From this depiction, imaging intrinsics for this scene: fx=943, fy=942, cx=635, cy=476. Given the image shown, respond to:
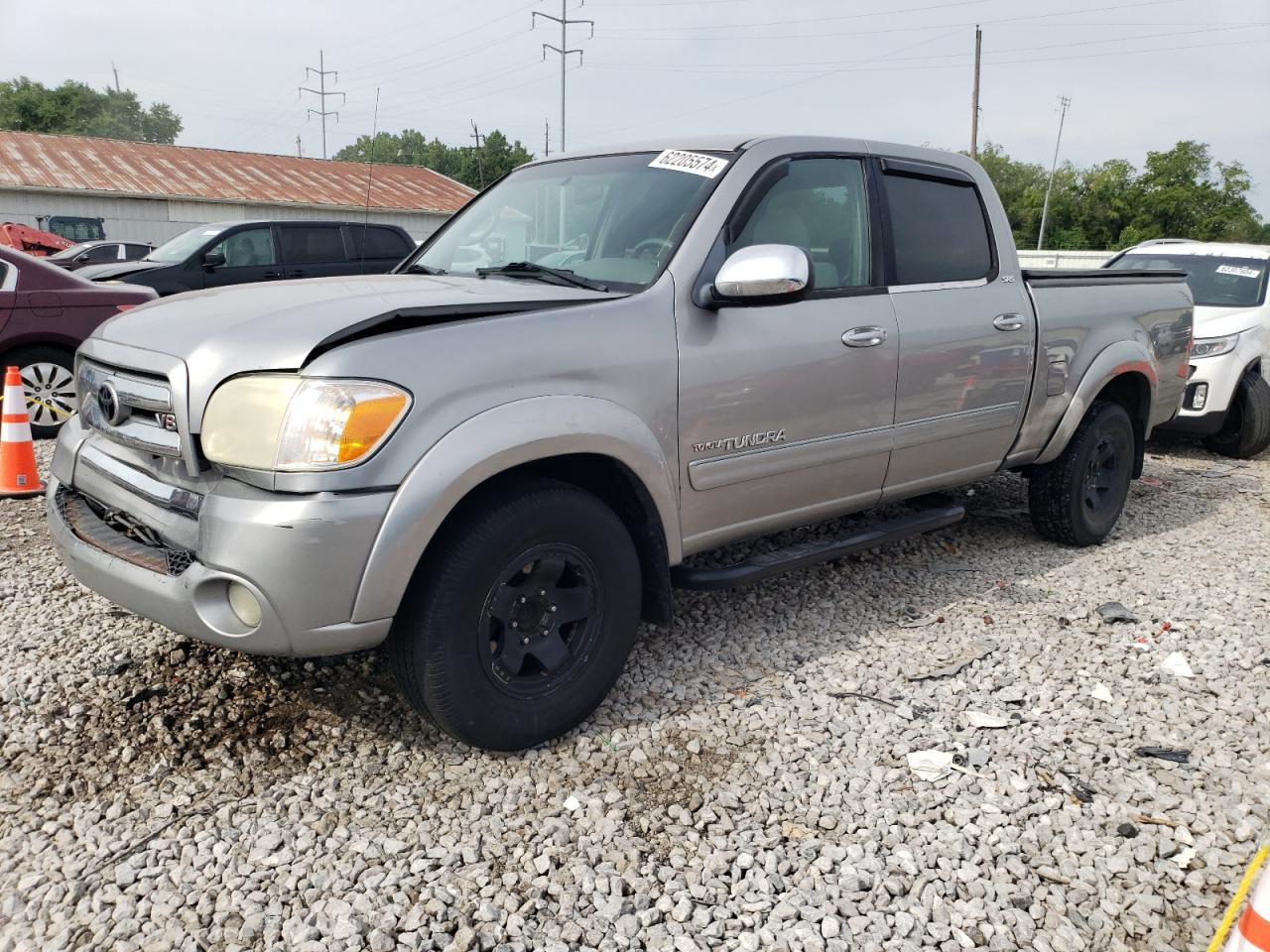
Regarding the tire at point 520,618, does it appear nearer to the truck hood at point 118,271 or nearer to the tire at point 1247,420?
the tire at point 1247,420

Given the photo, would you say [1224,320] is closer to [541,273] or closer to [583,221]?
[583,221]

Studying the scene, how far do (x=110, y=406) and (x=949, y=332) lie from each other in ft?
10.3

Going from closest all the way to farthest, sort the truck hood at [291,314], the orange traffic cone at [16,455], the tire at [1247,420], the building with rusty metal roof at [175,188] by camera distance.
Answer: the truck hood at [291,314], the orange traffic cone at [16,455], the tire at [1247,420], the building with rusty metal roof at [175,188]

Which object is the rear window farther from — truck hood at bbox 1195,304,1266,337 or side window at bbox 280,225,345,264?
truck hood at bbox 1195,304,1266,337

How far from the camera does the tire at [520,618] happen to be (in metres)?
2.61

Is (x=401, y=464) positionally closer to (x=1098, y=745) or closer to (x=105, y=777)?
(x=105, y=777)

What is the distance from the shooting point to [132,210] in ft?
90.3

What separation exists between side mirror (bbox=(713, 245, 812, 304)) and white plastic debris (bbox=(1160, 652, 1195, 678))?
2.12 metres

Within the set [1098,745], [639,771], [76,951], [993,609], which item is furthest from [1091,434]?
[76,951]

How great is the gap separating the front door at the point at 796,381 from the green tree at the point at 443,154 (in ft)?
204

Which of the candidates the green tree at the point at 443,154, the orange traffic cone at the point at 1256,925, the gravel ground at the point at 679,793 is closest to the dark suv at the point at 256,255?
the gravel ground at the point at 679,793

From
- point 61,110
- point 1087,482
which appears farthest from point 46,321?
point 61,110

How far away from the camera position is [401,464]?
245 centimetres

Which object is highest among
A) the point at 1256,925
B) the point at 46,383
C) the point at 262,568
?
the point at 262,568
